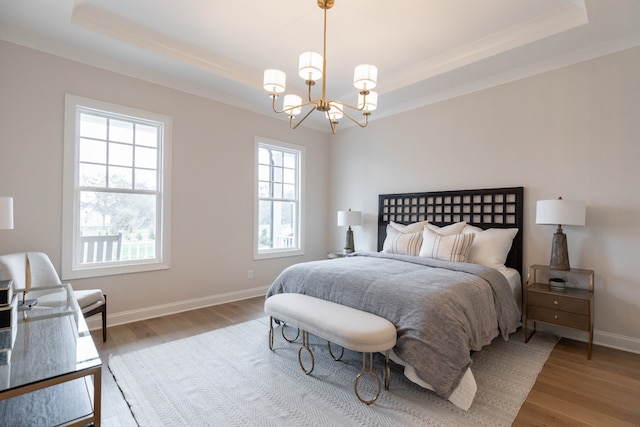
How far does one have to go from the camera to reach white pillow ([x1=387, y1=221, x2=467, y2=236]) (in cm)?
356

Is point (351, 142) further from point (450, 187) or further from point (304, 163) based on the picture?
point (450, 187)

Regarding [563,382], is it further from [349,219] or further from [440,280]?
[349,219]

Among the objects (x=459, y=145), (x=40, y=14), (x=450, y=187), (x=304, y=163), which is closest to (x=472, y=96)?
(x=459, y=145)

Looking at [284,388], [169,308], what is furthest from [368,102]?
[169,308]

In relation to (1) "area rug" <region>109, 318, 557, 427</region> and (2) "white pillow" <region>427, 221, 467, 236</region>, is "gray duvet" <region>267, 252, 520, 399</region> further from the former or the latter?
(2) "white pillow" <region>427, 221, 467, 236</region>

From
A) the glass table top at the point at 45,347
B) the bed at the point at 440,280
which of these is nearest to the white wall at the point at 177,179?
the bed at the point at 440,280

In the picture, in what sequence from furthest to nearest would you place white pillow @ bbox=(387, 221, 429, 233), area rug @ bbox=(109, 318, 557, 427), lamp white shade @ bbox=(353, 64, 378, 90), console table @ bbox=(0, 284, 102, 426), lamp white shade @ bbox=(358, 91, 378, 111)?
white pillow @ bbox=(387, 221, 429, 233)
lamp white shade @ bbox=(358, 91, 378, 111)
lamp white shade @ bbox=(353, 64, 378, 90)
area rug @ bbox=(109, 318, 557, 427)
console table @ bbox=(0, 284, 102, 426)

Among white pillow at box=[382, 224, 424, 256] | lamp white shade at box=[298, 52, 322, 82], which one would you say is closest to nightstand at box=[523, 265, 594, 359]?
white pillow at box=[382, 224, 424, 256]

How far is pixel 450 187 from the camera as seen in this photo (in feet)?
12.7

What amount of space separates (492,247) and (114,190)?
3931 millimetres

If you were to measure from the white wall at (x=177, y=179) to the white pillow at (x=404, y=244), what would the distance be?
1689 mm

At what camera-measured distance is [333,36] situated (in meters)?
2.97

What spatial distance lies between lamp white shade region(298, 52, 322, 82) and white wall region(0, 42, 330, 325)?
6.92 ft

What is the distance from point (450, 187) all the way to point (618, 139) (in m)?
1.54
